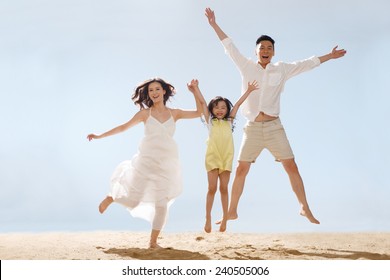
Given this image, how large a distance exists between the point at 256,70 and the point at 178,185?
81.5 inches

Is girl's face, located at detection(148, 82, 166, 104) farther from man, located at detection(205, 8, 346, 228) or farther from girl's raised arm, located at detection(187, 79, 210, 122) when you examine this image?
man, located at detection(205, 8, 346, 228)

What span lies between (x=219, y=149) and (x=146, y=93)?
4.02ft

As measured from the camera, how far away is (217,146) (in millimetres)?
7449

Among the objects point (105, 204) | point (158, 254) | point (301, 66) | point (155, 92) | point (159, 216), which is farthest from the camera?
point (301, 66)

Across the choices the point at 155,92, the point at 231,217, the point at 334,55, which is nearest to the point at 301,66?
the point at 334,55

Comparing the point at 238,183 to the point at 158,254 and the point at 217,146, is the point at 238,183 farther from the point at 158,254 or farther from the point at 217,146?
the point at 158,254

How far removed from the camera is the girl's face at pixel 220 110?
7.51 metres

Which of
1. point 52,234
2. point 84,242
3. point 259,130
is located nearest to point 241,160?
point 259,130

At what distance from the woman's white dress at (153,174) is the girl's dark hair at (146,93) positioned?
297 millimetres

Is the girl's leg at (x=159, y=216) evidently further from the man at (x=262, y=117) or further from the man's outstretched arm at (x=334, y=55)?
the man's outstretched arm at (x=334, y=55)

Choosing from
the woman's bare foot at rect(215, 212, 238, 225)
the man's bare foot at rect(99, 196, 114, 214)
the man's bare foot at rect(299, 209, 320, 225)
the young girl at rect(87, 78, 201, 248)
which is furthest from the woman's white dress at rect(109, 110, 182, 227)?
the man's bare foot at rect(299, 209, 320, 225)

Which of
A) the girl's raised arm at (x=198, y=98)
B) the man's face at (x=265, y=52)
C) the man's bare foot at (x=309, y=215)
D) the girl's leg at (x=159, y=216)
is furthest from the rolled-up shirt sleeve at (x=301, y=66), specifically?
the girl's leg at (x=159, y=216)

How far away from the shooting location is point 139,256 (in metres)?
6.68

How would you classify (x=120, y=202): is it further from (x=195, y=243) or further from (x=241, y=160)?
(x=241, y=160)
